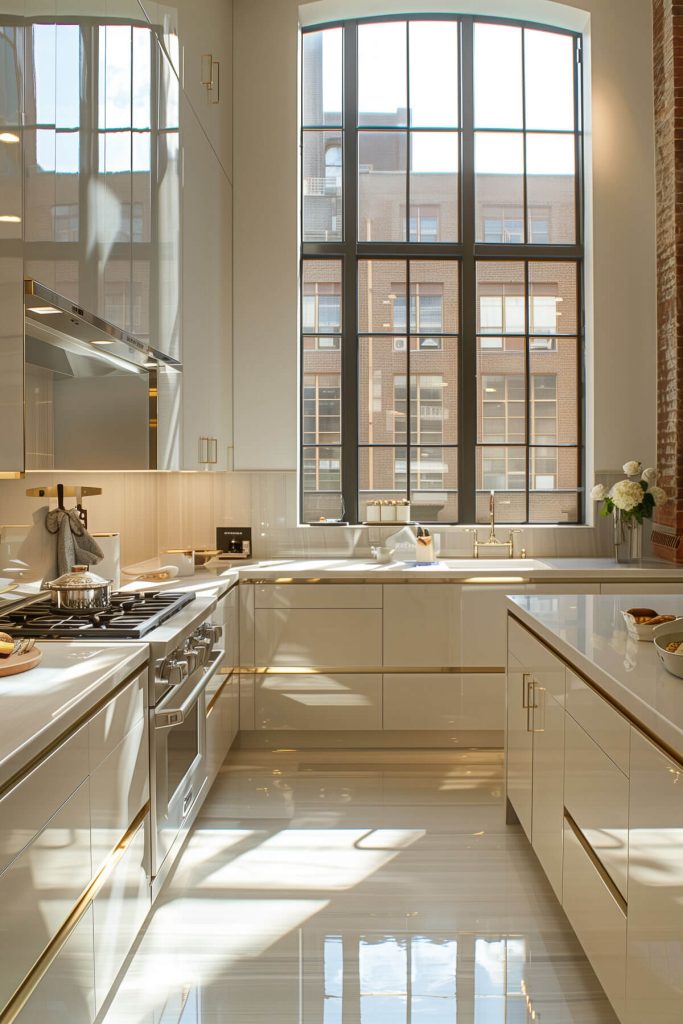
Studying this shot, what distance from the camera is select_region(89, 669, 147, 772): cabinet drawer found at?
1.78 meters

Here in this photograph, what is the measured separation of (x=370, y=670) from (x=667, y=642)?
7.50 ft

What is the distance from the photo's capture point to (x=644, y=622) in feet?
7.38

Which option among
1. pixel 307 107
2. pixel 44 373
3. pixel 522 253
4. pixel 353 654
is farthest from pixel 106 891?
pixel 307 107

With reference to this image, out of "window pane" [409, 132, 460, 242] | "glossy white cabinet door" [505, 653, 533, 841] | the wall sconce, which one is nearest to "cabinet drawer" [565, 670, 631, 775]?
"glossy white cabinet door" [505, 653, 533, 841]

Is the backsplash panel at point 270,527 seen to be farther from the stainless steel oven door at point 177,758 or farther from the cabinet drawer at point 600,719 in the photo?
the cabinet drawer at point 600,719

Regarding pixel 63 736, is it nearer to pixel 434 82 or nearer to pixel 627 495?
pixel 627 495

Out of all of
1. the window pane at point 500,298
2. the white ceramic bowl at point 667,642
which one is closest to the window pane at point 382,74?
the window pane at point 500,298

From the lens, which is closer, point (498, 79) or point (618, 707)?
point (618, 707)

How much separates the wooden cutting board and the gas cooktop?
327mm

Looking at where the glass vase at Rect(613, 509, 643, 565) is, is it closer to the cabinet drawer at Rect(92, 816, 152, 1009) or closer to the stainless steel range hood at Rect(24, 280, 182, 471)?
the stainless steel range hood at Rect(24, 280, 182, 471)

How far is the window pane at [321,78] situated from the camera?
16.1 ft

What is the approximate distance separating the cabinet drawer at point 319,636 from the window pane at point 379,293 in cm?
174

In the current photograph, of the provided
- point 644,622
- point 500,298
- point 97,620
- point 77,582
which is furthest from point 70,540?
point 500,298

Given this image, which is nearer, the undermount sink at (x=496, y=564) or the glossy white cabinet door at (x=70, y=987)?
the glossy white cabinet door at (x=70, y=987)
